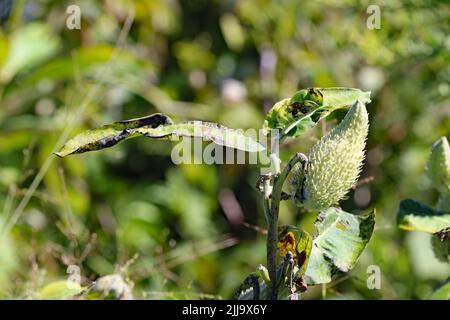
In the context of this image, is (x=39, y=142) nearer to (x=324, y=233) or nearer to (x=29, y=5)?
A: (x=29, y=5)

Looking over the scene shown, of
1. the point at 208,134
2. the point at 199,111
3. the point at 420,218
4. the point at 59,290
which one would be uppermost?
the point at 199,111

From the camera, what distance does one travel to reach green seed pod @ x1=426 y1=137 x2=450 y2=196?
3.85 feet

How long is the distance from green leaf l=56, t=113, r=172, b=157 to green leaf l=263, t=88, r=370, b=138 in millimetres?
154

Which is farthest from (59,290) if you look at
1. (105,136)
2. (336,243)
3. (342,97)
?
(342,97)

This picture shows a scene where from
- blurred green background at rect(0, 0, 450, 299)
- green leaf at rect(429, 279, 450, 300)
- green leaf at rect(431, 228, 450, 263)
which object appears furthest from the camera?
blurred green background at rect(0, 0, 450, 299)

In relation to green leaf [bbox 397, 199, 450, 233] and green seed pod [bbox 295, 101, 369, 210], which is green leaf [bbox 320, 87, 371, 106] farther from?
green leaf [bbox 397, 199, 450, 233]

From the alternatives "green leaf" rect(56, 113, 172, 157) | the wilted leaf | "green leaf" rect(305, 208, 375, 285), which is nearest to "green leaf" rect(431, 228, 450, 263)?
"green leaf" rect(305, 208, 375, 285)

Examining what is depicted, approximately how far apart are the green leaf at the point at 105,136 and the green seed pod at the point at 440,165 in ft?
1.43

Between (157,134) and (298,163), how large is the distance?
0.20 meters

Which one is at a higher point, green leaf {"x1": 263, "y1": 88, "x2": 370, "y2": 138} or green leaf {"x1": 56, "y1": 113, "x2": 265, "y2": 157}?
green leaf {"x1": 263, "y1": 88, "x2": 370, "y2": 138}

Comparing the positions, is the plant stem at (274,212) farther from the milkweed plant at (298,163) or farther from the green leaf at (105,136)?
the green leaf at (105,136)

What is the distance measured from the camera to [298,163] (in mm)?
1030

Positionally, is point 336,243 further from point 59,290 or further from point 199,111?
point 199,111

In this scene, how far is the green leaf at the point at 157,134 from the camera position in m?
0.99
